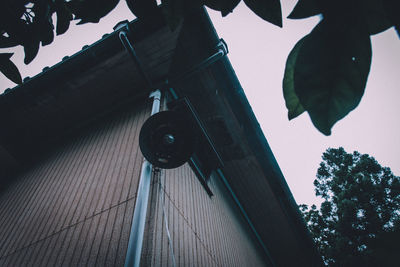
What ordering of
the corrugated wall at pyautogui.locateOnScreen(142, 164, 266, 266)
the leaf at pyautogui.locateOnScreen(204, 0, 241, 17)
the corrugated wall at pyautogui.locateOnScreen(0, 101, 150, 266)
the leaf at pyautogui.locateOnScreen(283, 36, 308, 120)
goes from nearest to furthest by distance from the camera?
the leaf at pyautogui.locateOnScreen(283, 36, 308, 120), the leaf at pyautogui.locateOnScreen(204, 0, 241, 17), the corrugated wall at pyautogui.locateOnScreen(142, 164, 266, 266), the corrugated wall at pyautogui.locateOnScreen(0, 101, 150, 266)

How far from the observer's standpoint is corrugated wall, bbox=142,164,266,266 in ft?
6.87

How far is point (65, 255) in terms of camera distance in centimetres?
228

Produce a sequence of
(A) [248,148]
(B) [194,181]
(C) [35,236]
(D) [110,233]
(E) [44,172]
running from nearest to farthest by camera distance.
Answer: (D) [110,233], (C) [35,236], (B) [194,181], (E) [44,172], (A) [248,148]

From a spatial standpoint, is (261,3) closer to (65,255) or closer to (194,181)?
(65,255)

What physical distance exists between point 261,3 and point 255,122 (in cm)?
374

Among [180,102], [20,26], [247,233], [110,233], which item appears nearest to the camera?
[20,26]

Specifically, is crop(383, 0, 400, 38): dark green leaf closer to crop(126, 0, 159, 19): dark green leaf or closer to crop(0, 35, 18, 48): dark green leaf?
crop(126, 0, 159, 19): dark green leaf

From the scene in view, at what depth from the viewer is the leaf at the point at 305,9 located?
0.43 metres

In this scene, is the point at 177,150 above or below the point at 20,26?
below

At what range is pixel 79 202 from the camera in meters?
2.79

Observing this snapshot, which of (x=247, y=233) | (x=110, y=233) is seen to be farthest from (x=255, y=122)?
(x=247, y=233)

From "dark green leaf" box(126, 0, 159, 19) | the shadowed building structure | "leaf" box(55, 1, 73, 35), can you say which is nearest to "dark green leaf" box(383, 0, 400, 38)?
"dark green leaf" box(126, 0, 159, 19)

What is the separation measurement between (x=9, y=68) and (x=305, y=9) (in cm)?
124

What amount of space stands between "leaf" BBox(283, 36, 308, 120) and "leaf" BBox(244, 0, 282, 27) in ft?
0.51
